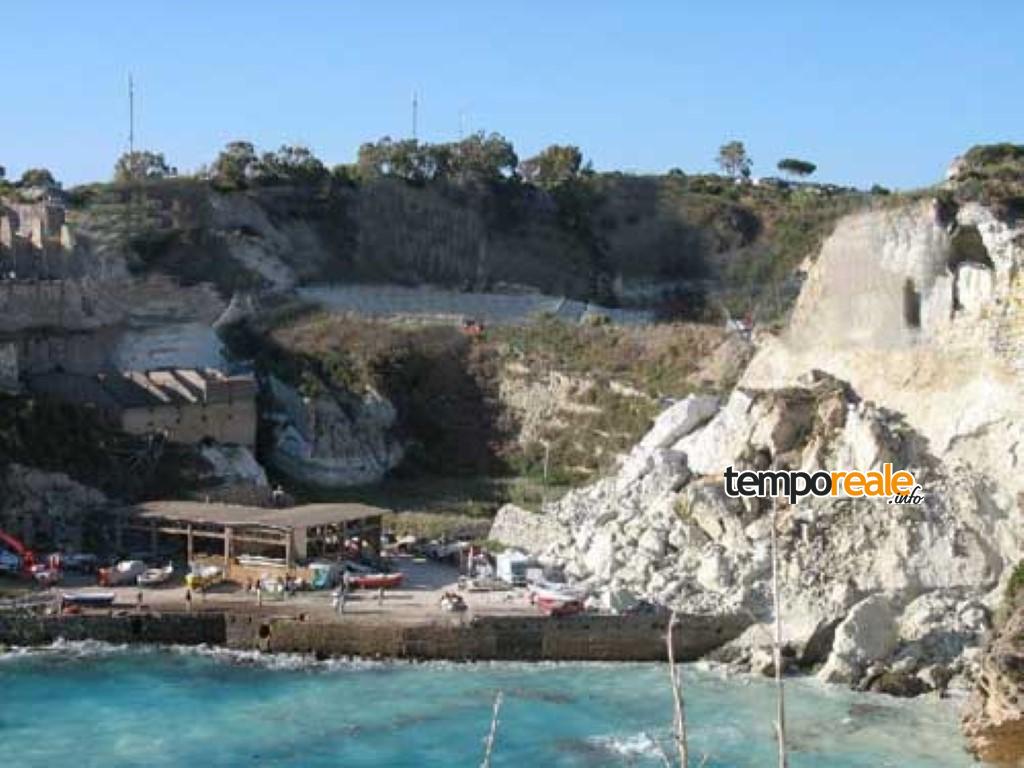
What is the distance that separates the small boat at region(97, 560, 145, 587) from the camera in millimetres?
33375

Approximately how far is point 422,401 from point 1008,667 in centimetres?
2388

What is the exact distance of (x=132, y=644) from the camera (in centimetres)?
3091

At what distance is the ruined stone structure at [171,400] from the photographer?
39906 mm

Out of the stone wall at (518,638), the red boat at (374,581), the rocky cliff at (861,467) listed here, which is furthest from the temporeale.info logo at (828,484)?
the red boat at (374,581)

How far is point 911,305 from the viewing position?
37156mm

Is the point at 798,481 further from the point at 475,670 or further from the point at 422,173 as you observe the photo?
the point at 422,173

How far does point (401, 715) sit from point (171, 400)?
16102mm

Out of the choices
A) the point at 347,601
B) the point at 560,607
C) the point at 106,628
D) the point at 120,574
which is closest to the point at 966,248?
the point at 560,607

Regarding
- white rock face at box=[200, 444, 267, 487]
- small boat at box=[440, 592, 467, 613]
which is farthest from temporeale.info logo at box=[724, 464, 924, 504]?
white rock face at box=[200, 444, 267, 487]

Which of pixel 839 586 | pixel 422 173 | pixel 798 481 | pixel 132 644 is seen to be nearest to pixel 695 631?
pixel 839 586

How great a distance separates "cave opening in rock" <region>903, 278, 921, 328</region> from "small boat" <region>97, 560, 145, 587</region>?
17751mm

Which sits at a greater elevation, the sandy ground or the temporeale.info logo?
the temporeale.info logo

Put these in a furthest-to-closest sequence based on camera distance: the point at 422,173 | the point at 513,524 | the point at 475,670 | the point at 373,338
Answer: the point at 422,173 → the point at 373,338 → the point at 513,524 → the point at 475,670

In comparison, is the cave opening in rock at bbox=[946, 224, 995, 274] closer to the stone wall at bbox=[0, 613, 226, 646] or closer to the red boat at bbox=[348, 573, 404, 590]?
the red boat at bbox=[348, 573, 404, 590]
